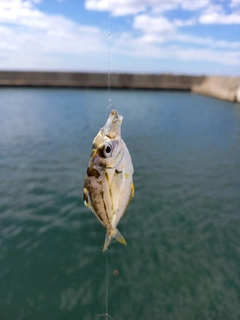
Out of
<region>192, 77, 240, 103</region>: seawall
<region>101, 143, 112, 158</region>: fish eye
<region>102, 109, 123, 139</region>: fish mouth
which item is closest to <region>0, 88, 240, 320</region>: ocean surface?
<region>101, 143, 112, 158</region>: fish eye

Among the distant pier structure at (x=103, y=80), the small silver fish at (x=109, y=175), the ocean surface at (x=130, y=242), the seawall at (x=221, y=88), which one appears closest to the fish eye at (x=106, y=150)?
the small silver fish at (x=109, y=175)

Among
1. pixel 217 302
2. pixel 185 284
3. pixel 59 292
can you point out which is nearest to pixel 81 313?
pixel 59 292

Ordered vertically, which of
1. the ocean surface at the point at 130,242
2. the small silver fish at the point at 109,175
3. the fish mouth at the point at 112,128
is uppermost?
the fish mouth at the point at 112,128

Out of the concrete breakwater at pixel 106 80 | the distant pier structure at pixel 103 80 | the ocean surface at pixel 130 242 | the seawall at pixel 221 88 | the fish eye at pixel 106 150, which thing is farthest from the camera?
the concrete breakwater at pixel 106 80

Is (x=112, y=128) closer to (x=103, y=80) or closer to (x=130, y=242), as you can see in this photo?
(x=130, y=242)

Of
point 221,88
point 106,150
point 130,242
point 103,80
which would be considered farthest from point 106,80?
point 106,150

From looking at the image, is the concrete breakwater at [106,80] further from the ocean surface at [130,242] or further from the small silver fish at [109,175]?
the small silver fish at [109,175]

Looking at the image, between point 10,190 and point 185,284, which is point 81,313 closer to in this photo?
point 185,284

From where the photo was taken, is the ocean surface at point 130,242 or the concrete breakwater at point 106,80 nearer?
the ocean surface at point 130,242
